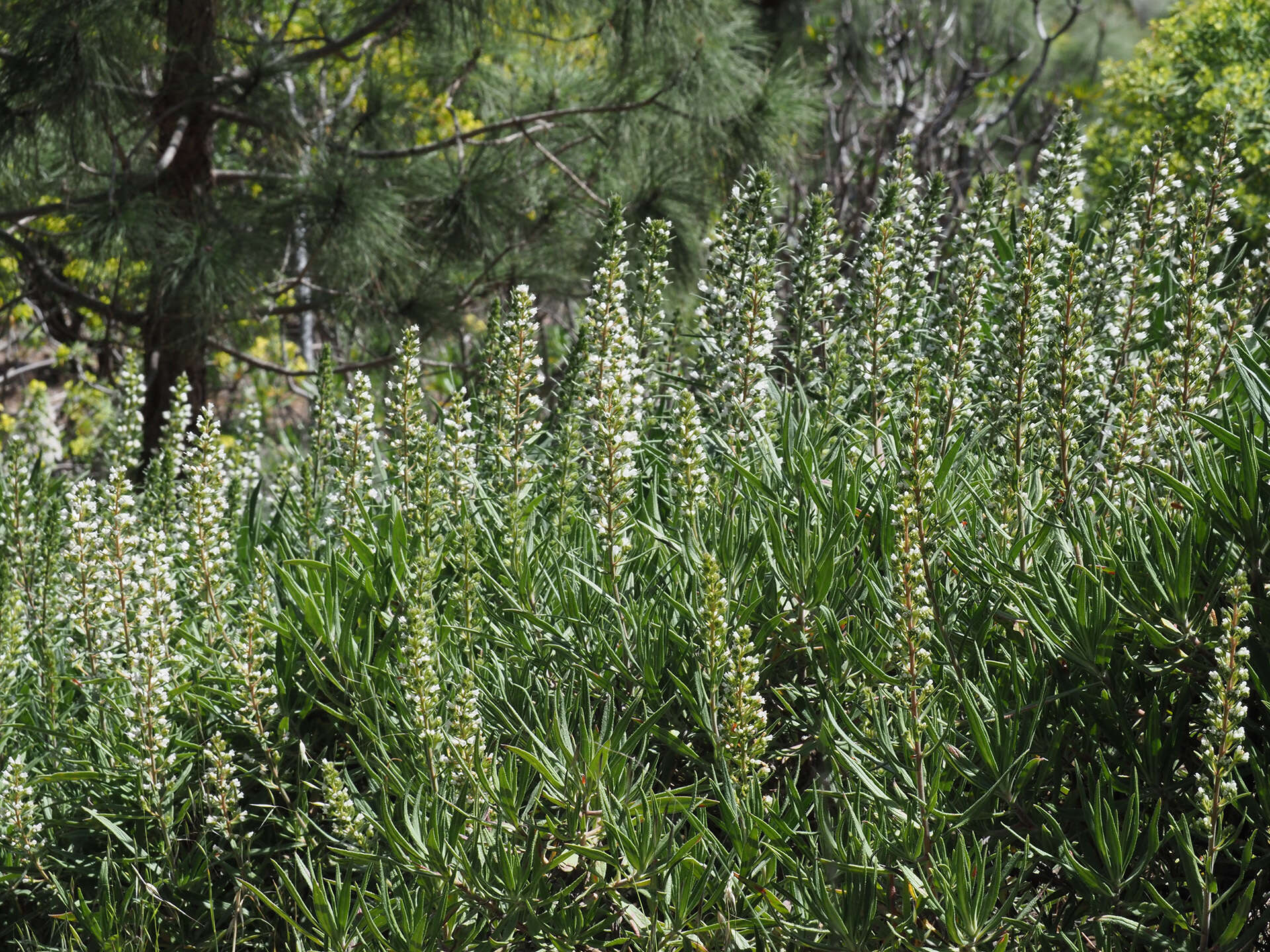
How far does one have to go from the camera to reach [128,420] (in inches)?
178

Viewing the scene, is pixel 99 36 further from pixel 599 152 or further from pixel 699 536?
pixel 699 536

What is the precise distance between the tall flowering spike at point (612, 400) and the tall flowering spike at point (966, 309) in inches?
27.6

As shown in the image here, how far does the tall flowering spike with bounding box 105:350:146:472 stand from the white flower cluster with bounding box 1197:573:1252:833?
3.65 m

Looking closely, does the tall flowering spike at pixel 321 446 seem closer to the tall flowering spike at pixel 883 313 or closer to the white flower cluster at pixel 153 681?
the white flower cluster at pixel 153 681

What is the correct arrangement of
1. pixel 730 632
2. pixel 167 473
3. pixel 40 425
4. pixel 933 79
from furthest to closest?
pixel 933 79 < pixel 40 425 < pixel 167 473 < pixel 730 632

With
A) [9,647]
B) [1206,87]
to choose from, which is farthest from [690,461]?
[1206,87]

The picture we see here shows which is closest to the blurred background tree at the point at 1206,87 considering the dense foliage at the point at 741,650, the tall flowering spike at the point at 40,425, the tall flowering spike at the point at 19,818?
the dense foliage at the point at 741,650

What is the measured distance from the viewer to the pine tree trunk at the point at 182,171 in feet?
19.4

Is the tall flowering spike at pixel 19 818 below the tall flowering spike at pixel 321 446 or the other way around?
below

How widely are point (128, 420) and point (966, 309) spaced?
3.33m

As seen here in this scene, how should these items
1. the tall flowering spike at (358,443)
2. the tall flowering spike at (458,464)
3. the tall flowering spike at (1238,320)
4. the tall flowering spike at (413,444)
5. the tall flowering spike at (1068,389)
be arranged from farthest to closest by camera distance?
1. the tall flowering spike at (358,443)
2. the tall flowering spike at (458,464)
3. the tall flowering spike at (413,444)
4. the tall flowering spike at (1238,320)
5. the tall flowering spike at (1068,389)

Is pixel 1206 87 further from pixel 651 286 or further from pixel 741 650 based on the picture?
pixel 741 650

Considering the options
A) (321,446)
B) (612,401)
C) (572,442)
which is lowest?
(321,446)

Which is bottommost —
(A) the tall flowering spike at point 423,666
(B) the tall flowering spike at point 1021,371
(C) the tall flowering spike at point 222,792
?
(C) the tall flowering spike at point 222,792
